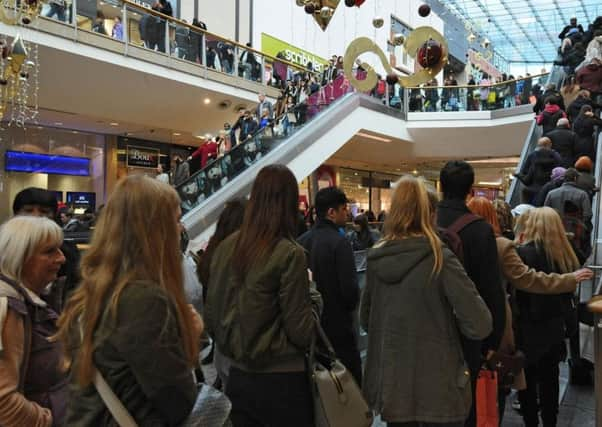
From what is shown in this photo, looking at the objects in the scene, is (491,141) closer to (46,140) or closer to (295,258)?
(46,140)

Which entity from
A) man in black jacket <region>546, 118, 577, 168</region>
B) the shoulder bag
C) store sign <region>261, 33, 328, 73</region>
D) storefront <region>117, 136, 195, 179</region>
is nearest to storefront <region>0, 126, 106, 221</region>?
storefront <region>117, 136, 195, 179</region>

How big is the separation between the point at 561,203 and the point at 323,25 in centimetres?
332

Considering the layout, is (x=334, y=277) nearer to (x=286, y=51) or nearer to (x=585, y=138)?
(x=585, y=138)

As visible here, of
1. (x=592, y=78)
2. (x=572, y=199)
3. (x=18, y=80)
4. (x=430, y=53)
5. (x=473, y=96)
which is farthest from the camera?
(x=473, y=96)

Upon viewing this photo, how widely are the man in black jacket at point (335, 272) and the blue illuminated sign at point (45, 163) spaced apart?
12218 millimetres

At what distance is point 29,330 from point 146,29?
10.3 meters

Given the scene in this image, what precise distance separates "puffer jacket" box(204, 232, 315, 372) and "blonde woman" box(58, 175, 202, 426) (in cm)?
53

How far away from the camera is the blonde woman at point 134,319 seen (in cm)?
132

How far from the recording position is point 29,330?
5.39 feet

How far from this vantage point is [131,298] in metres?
1.33

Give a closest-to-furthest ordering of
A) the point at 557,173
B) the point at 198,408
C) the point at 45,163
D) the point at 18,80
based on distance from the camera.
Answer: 1. the point at 198,408
2. the point at 557,173
3. the point at 18,80
4. the point at 45,163

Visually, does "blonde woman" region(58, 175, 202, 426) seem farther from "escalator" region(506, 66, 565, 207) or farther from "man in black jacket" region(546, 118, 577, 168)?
"man in black jacket" region(546, 118, 577, 168)

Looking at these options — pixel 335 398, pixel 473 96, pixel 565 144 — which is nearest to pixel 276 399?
pixel 335 398

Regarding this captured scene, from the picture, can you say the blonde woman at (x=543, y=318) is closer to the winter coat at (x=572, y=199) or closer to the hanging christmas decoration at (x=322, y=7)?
the winter coat at (x=572, y=199)
